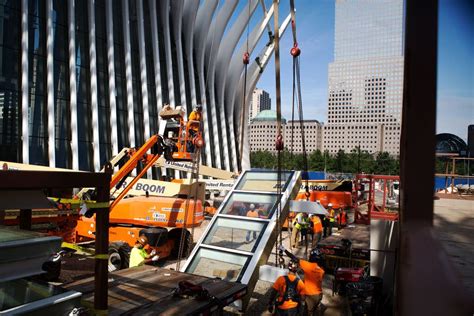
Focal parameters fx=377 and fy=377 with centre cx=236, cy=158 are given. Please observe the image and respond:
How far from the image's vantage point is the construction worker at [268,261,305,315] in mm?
6262

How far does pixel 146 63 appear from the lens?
33.9 m

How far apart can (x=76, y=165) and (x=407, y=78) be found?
2747 cm

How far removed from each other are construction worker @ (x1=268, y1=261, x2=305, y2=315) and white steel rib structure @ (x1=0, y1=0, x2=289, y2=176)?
1087 cm

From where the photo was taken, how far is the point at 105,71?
29.7m

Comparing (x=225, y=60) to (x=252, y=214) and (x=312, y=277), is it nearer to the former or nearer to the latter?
(x=252, y=214)

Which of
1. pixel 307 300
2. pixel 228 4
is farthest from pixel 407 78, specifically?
pixel 228 4

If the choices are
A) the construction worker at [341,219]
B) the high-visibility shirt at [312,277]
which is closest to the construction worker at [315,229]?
the construction worker at [341,219]

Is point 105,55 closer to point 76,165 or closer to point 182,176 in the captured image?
point 76,165

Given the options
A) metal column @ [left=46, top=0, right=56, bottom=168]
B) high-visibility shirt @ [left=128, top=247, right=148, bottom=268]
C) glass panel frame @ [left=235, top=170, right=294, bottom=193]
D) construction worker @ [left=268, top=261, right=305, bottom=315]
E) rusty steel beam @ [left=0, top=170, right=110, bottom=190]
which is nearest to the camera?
rusty steel beam @ [left=0, top=170, right=110, bottom=190]

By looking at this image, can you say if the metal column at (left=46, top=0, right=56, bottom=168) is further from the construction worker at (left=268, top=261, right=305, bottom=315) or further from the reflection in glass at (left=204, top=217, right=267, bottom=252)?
the construction worker at (left=268, top=261, right=305, bottom=315)

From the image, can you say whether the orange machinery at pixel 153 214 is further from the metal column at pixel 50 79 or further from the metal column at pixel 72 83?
the metal column at pixel 72 83

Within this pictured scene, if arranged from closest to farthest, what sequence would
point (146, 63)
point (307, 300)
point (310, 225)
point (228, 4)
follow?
point (307, 300), point (310, 225), point (146, 63), point (228, 4)

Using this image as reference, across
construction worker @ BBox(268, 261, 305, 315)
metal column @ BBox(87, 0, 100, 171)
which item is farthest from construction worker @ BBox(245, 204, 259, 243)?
metal column @ BBox(87, 0, 100, 171)

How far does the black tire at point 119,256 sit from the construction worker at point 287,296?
5583mm
